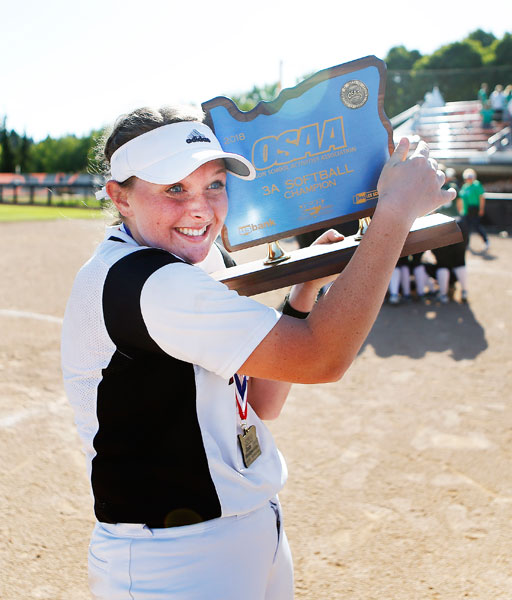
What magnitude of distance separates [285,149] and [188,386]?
915 millimetres

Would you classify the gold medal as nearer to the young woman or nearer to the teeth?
the young woman

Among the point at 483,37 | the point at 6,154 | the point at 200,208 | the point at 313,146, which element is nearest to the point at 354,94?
the point at 313,146

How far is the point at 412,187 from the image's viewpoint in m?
1.54

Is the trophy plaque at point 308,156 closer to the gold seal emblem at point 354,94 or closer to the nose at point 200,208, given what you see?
the gold seal emblem at point 354,94

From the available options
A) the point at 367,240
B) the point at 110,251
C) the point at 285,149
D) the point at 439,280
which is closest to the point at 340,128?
the point at 285,149

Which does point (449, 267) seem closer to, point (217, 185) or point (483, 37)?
point (217, 185)

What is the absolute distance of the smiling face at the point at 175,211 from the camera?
154 centimetres

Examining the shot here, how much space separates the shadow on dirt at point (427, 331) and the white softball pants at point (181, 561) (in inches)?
205

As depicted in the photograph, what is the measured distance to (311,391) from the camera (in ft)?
18.1

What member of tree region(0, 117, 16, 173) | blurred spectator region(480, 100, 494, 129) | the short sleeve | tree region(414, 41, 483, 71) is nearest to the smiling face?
the short sleeve

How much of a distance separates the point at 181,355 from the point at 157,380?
4.8 inches

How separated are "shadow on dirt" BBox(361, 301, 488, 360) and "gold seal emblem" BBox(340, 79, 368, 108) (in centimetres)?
497

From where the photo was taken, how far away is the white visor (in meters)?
1.50

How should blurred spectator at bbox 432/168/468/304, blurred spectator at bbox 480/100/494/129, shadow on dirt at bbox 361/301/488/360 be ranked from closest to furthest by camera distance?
shadow on dirt at bbox 361/301/488/360
blurred spectator at bbox 432/168/468/304
blurred spectator at bbox 480/100/494/129
